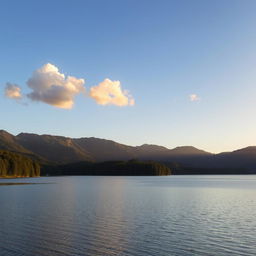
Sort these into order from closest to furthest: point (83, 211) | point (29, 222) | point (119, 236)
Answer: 1. point (119, 236)
2. point (29, 222)
3. point (83, 211)

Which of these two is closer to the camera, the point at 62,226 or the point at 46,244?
the point at 46,244

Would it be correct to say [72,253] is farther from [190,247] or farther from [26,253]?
[190,247]

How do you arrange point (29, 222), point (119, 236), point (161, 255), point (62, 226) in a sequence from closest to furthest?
point (161, 255) < point (119, 236) < point (62, 226) < point (29, 222)

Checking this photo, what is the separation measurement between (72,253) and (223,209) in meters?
46.6

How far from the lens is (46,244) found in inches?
1736

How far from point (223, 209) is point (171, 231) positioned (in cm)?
2989

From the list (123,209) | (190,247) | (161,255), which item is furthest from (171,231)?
(123,209)

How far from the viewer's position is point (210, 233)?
49.3m

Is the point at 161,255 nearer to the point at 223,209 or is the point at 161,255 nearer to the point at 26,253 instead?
the point at 26,253


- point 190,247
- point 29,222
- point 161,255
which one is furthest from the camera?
point 29,222

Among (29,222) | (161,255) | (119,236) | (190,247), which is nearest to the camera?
(161,255)

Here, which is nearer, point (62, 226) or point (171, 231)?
point (171, 231)

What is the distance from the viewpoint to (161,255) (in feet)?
125

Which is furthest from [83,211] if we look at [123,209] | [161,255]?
[161,255]
